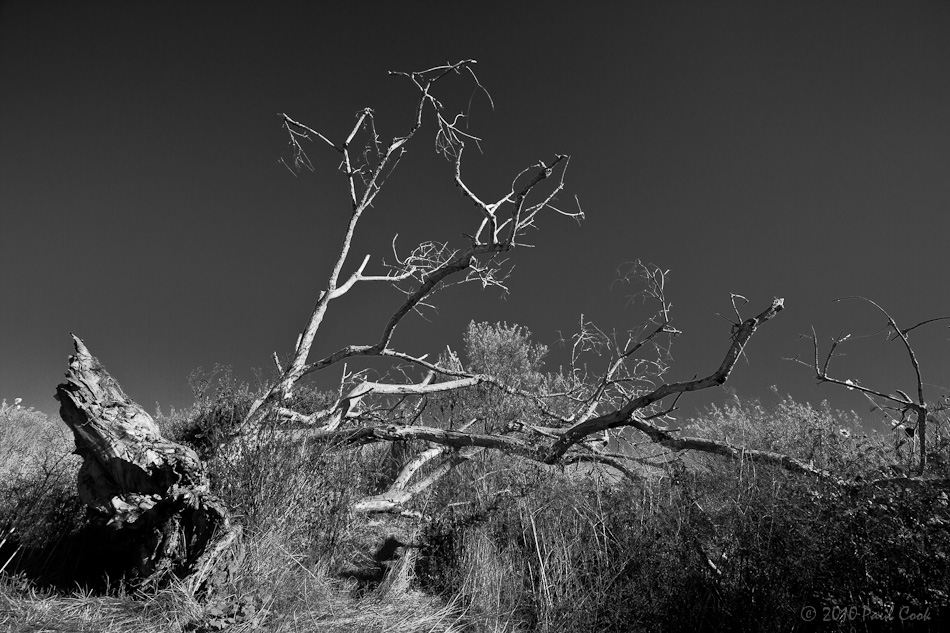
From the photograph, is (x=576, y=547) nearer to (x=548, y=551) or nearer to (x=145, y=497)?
(x=548, y=551)

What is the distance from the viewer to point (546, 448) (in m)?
5.29

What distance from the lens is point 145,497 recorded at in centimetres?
318

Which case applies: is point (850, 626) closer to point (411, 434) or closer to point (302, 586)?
point (302, 586)

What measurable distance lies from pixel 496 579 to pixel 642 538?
1308 mm

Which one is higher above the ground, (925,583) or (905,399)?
(905,399)

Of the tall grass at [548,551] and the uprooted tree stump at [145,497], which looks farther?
the uprooted tree stump at [145,497]

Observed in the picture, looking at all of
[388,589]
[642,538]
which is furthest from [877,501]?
[388,589]

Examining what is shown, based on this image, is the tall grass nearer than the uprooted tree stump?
Yes

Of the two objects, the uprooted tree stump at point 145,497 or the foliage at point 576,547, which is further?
the uprooted tree stump at point 145,497

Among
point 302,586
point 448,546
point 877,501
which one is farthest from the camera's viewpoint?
point 448,546

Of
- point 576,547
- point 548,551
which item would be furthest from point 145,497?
point 576,547

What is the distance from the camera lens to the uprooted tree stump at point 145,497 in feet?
10.1

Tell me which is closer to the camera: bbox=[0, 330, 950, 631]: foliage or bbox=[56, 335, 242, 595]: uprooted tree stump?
bbox=[0, 330, 950, 631]: foliage

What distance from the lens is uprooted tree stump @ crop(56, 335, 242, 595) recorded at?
3084 millimetres
